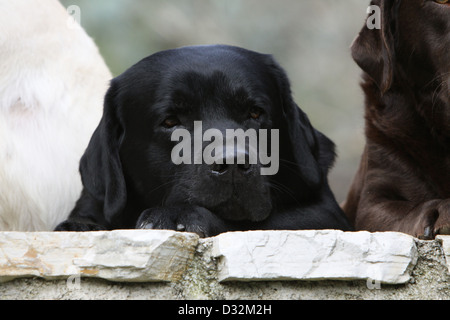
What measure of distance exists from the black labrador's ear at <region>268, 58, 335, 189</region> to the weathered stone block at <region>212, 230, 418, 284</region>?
814mm

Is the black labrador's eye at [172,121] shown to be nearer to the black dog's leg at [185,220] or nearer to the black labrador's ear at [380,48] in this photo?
the black dog's leg at [185,220]

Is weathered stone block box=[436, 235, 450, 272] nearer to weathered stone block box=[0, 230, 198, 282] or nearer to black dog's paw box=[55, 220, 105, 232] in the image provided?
weathered stone block box=[0, 230, 198, 282]

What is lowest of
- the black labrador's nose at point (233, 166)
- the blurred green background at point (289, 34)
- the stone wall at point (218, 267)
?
the stone wall at point (218, 267)

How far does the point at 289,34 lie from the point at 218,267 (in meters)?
7.14

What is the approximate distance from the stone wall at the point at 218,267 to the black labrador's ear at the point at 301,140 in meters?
0.82

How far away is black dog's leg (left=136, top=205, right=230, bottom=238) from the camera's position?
2.57m

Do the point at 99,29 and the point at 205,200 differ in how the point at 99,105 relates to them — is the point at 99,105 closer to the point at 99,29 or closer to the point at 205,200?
the point at 205,200

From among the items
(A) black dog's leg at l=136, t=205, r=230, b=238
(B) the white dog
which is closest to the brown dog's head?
(A) black dog's leg at l=136, t=205, r=230, b=238

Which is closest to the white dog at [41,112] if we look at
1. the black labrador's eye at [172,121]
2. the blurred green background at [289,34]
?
the black labrador's eye at [172,121]

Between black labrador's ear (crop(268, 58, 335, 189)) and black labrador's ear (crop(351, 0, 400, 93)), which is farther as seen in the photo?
black labrador's ear (crop(351, 0, 400, 93))

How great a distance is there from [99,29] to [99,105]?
5228 millimetres

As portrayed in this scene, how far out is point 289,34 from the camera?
9133 millimetres

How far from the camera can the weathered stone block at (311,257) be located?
2199 mm

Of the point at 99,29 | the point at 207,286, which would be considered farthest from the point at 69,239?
the point at 99,29
